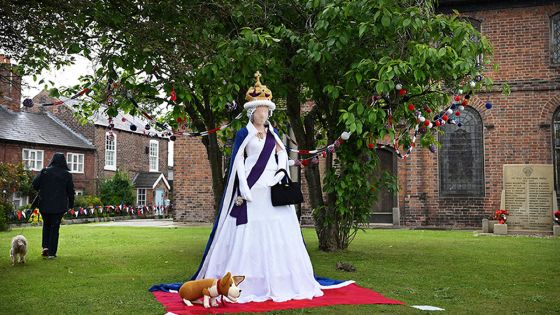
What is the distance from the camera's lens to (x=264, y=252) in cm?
639

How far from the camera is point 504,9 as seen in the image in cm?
1975

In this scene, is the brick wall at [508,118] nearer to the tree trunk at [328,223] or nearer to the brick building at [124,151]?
the tree trunk at [328,223]

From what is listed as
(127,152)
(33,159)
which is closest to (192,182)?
(33,159)

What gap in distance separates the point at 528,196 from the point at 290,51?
977 centimetres

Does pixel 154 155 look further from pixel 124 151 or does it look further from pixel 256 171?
pixel 256 171

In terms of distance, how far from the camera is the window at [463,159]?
19.9 metres

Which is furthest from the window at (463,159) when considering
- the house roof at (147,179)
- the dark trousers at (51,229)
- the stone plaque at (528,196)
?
the house roof at (147,179)

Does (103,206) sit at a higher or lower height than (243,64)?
lower

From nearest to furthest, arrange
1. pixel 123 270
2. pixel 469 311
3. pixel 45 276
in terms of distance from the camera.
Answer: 1. pixel 469 311
2. pixel 45 276
3. pixel 123 270

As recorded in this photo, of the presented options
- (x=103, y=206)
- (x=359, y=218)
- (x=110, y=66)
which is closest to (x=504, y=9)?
(x=359, y=218)

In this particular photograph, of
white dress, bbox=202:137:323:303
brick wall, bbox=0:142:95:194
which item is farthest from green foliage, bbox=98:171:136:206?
white dress, bbox=202:137:323:303

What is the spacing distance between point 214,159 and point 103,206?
21.6 metres

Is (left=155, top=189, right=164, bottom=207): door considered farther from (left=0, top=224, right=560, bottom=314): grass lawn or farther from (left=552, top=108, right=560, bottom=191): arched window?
(left=552, top=108, right=560, bottom=191): arched window

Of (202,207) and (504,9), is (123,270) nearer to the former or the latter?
(202,207)
